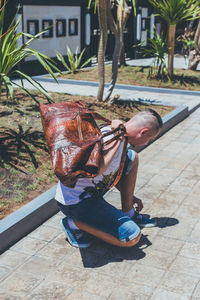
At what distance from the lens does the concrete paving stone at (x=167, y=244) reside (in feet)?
13.9

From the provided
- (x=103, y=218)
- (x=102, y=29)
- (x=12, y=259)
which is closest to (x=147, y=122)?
(x=103, y=218)

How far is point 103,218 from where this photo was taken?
3949 millimetres

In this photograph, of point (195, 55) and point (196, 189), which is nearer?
point (196, 189)

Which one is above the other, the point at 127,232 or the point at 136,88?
the point at 127,232

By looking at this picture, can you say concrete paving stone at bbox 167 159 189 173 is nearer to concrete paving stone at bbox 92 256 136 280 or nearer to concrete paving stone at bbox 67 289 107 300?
concrete paving stone at bbox 92 256 136 280

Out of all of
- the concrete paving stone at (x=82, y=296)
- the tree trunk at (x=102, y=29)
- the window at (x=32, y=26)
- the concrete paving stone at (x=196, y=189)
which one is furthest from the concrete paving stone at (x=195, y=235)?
the window at (x=32, y=26)

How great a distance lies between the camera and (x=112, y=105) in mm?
9305

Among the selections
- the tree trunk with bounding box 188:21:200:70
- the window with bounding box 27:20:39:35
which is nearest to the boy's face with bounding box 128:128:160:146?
the window with bounding box 27:20:39:35

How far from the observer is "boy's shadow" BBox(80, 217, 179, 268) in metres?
4.00

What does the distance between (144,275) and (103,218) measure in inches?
23.1

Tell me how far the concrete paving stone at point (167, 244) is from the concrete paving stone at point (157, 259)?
2.2 inches

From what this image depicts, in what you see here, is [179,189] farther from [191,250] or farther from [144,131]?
[144,131]

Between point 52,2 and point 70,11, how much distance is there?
1191 millimetres

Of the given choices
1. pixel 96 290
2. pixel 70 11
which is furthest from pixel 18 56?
pixel 70 11
